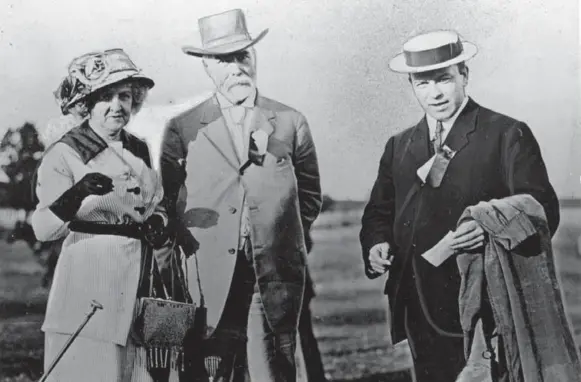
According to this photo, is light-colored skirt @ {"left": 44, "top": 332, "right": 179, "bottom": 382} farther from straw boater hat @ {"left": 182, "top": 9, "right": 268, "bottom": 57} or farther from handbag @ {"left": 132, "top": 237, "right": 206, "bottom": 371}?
straw boater hat @ {"left": 182, "top": 9, "right": 268, "bottom": 57}

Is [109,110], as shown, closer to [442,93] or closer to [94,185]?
[94,185]

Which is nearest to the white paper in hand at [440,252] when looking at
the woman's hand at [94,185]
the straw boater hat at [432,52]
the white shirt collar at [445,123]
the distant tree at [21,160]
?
the white shirt collar at [445,123]

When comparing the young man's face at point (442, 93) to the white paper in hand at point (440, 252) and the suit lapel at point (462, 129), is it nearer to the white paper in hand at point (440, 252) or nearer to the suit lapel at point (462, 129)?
the suit lapel at point (462, 129)

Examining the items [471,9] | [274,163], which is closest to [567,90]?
[471,9]

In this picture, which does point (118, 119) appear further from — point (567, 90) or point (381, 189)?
point (567, 90)

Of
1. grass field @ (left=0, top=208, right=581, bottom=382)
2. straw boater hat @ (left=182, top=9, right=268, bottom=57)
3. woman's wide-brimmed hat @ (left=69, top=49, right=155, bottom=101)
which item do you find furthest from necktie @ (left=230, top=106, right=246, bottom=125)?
grass field @ (left=0, top=208, right=581, bottom=382)

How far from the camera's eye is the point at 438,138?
18.8ft

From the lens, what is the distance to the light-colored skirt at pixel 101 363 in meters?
5.48

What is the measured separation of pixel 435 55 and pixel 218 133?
1.47 meters

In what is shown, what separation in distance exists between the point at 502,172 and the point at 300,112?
1.33 metres

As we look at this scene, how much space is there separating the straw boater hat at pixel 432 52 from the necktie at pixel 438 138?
369 mm

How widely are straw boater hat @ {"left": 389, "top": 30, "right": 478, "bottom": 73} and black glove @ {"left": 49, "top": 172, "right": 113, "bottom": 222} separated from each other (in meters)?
1.99

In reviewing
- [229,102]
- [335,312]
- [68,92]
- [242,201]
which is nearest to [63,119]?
[68,92]

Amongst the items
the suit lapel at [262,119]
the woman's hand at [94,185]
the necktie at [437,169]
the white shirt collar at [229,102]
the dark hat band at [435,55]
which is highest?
the dark hat band at [435,55]
